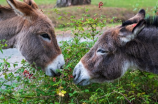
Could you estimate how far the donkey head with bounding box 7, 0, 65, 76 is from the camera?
3.74 m

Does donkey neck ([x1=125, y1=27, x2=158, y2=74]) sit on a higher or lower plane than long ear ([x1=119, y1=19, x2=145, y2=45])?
lower

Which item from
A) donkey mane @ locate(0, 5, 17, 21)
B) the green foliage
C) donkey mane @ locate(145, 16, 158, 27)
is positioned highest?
donkey mane @ locate(0, 5, 17, 21)

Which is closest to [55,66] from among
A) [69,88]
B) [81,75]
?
[69,88]

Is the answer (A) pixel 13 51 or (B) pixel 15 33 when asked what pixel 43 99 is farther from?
(A) pixel 13 51

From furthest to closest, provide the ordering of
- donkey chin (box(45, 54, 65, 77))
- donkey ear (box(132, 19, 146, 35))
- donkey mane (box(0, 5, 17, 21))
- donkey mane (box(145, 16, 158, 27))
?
1. donkey mane (box(0, 5, 17, 21))
2. donkey chin (box(45, 54, 65, 77))
3. donkey mane (box(145, 16, 158, 27))
4. donkey ear (box(132, 19, 146, 35))

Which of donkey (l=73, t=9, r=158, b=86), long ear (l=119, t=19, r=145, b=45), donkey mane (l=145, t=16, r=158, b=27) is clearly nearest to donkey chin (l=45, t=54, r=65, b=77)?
donkey (l=73, t=9, r=158, b=86)

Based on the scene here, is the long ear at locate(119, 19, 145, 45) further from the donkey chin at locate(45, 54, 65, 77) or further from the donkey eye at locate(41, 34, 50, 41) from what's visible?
the donkey eye at locate(41, 34, 50, 41)

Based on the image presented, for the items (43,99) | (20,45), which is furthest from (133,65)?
(20,45)

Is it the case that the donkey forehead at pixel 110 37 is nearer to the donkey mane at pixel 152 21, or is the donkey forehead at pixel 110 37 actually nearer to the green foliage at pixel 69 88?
the donkey mane at pixel 152 21

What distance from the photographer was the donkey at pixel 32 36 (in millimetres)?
3744

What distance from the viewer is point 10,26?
155 inches

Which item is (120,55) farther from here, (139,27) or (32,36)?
(32,36)

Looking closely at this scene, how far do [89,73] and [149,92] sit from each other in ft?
4.46

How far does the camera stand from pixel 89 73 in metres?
3.34
